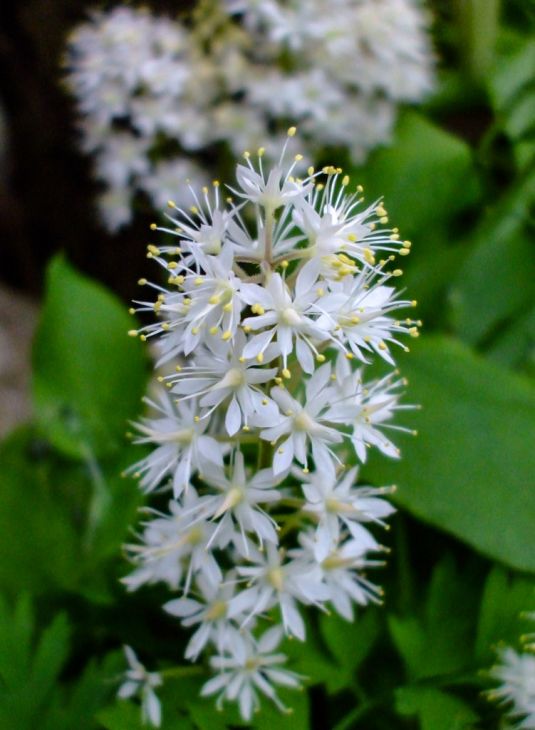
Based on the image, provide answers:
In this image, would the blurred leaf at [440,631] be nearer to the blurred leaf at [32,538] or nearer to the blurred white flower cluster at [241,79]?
the blurred leaf at [32,538]

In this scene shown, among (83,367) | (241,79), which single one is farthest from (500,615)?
(241,79)

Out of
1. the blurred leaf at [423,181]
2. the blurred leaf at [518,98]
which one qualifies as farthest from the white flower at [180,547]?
the blurred leaf at [518,98]

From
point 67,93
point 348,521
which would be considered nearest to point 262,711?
point 348,521

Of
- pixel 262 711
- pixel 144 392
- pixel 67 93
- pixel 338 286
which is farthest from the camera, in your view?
pixel 67 93

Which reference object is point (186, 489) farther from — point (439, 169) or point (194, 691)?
point (439, 169)

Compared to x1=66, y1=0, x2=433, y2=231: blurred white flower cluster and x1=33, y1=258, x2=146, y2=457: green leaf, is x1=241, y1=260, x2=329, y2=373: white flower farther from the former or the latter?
x1=66, y1=0, x2=433, y2=231: blurred white flower cluster

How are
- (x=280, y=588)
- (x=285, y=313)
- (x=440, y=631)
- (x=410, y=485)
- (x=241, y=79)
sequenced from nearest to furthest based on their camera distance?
(x=285, y=313), (x=280, y=588), (x=440, y=631), (x=410, y=485), (x=241, y=79)

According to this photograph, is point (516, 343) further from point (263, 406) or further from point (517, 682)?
point (263, 406)
